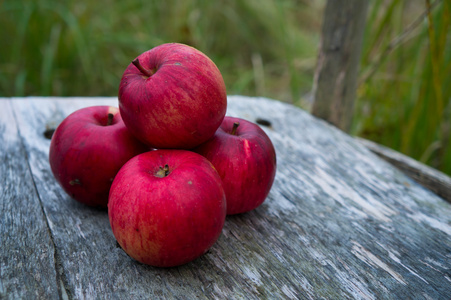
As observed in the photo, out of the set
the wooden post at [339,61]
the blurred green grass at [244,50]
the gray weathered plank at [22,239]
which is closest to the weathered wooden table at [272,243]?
the gray weathered plank at [22,239]

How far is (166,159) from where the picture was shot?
2.85 feet

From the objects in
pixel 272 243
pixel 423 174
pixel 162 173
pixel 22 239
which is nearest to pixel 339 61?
pixel 423 174

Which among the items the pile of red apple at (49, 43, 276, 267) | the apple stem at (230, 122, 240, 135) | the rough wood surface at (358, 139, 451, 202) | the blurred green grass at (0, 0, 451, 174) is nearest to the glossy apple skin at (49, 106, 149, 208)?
the pile of red apple at (49, 43, 276, 267)

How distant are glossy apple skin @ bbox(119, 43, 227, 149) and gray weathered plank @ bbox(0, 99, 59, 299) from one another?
14.1 inches

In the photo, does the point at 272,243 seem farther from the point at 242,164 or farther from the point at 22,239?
the point at 22,239

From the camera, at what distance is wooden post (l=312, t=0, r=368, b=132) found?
5.48 ft

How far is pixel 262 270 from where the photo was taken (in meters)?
0.86

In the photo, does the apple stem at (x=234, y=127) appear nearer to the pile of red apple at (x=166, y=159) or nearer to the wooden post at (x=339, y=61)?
the pile of red apple at (x=166, y=159)

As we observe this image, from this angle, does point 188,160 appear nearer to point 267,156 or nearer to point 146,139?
point 146,139

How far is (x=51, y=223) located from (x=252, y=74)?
102 inches

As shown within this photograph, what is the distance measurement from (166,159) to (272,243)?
362 millimetres

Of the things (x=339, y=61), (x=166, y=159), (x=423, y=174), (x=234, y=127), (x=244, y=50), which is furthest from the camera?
(x=244, y=50)

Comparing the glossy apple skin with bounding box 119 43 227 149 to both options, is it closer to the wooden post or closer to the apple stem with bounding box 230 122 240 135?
the apple stem with bounding box 230 122 240 135

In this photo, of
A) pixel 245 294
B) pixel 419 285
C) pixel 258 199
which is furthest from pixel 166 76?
pixel 419 285
